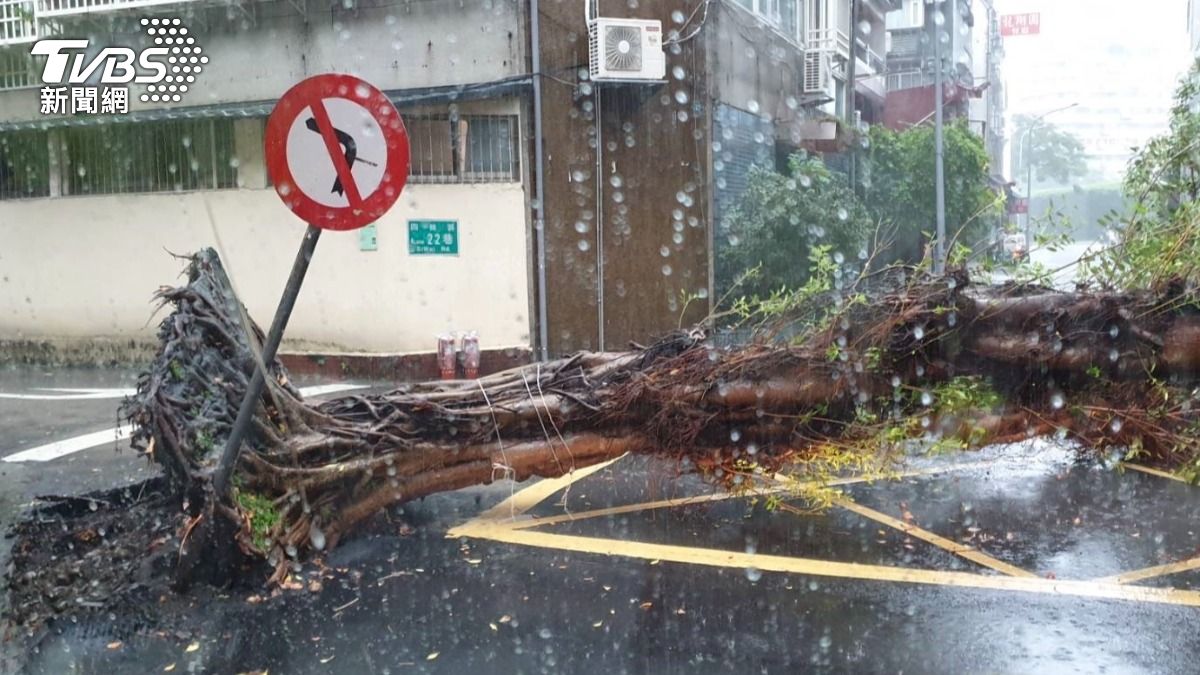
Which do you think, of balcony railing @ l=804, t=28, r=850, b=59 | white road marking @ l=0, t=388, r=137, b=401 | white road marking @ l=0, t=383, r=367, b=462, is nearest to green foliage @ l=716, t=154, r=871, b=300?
balcony railing @ l=804, t=28, r=850, b=59

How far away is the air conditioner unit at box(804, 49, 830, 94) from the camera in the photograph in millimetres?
17672

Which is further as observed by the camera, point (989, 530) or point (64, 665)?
point (989, 530)

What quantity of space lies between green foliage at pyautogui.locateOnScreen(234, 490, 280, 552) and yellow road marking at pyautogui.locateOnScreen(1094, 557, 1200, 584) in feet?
13.6

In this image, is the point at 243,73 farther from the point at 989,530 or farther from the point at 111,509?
the point at 989,530

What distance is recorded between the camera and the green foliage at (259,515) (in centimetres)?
501

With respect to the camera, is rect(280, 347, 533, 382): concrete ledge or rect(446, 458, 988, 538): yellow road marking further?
rect(280, 347, 533, 382): concrete ledge

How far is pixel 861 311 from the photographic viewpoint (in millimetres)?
5746

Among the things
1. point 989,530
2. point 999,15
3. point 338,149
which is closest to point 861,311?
point 989,530

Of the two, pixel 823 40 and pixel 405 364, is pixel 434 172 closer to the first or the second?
pixel 405 364

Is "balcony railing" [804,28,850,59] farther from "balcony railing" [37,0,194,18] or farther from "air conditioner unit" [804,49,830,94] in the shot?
"balcony railing" [37,0,194,18]

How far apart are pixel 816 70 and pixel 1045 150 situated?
9.62 meters

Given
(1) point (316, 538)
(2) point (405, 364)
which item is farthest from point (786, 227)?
(1) point (316, 538)

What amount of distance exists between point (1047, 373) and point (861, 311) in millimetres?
1075

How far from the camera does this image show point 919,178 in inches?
746
